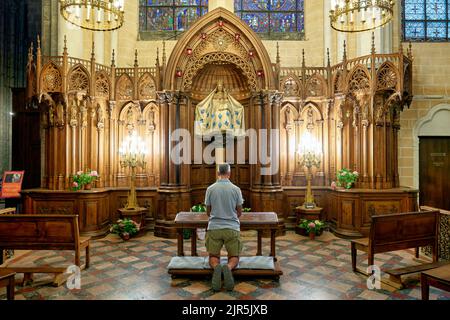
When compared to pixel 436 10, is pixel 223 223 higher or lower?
lower

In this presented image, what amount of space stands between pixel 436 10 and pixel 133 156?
10.0 meters

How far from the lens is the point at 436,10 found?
9.32 metres

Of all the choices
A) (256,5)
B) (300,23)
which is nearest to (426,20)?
(300,23)

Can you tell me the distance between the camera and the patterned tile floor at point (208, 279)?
14.0 ft

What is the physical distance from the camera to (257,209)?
787 centimetres

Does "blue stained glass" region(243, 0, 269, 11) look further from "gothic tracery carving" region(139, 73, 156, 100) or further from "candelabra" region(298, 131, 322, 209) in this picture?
"candelabra" region(298, 131, 322, 209)

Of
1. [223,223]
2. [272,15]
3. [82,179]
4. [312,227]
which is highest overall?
[272,15]

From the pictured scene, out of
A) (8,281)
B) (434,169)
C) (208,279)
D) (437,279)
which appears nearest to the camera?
(437,279)

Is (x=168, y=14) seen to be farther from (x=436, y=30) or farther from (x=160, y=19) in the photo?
(x=436, y=30)

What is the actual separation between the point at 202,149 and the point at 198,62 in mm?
2398

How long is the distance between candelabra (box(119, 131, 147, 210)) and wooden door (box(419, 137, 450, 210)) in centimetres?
804

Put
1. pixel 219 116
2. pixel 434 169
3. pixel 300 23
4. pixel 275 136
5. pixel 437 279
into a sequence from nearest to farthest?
pixel 437 279 → pixel 275 136 → pixel 219 116 → pixel 434 169 → pixel 300 23

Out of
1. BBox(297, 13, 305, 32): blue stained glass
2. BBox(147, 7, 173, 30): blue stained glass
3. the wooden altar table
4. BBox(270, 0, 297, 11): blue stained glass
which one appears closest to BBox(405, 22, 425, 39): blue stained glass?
BBox(297, 13, 305, 32): blue stained glass

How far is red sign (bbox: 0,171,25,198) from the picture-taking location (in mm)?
7930
